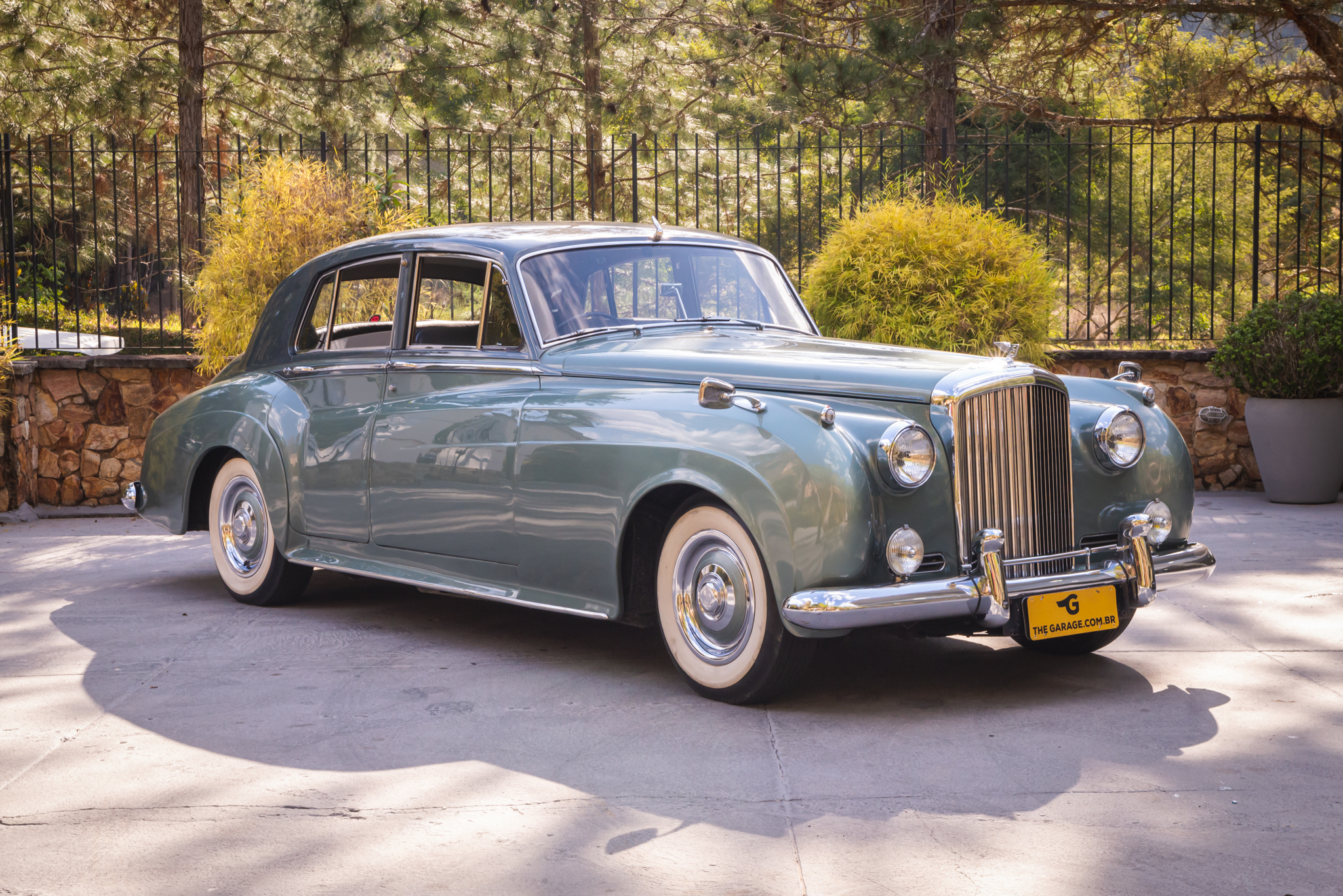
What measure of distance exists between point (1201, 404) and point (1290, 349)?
1.17 meters

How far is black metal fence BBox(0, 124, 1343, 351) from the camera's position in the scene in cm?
1039

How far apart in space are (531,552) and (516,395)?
62 cm

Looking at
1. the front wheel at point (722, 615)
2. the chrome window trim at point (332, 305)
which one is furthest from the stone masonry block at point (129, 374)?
the front wheel at point (722, 615)

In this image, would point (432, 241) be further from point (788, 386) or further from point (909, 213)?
point (909, 213)

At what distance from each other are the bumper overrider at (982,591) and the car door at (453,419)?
1.50 m

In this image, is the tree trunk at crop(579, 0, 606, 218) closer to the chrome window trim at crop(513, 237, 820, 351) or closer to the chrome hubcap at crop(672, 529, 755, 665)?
the chrome window trim at crop(513, 237, 820, 351)

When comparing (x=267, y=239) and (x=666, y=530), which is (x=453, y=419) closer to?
(x=666, y=530)

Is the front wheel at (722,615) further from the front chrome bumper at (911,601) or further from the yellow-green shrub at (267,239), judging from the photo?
the yellow-green shrub at (267,239)

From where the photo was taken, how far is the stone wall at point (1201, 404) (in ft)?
33.6

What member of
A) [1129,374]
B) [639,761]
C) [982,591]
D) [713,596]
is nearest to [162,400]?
[713,596]

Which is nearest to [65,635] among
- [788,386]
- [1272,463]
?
[788,386]

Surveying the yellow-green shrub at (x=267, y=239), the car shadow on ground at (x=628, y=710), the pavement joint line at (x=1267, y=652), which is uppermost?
the yellow-green shrub at (x=267, y=239)

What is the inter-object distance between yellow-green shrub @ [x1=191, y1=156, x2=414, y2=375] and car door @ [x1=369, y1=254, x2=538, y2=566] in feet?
12.8

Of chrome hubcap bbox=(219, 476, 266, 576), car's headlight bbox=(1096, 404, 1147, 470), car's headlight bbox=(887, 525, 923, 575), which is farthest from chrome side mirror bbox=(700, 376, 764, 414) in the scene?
chrome hubcap bbox=(219, 476, 266, 576)
